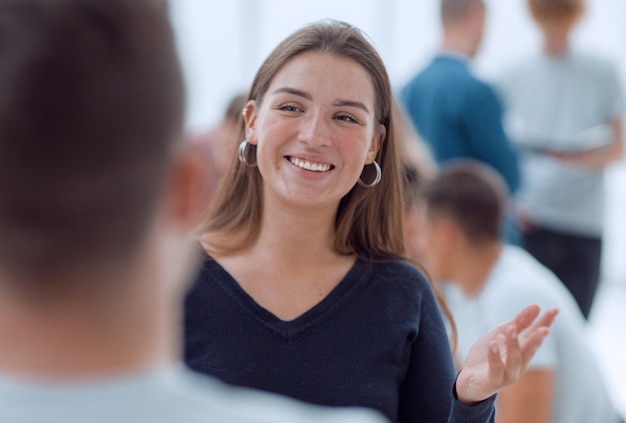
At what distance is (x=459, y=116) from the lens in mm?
3412

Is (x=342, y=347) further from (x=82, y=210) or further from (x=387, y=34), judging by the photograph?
(x=387, y=34)

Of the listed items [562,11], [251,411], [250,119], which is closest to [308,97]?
[250,119]

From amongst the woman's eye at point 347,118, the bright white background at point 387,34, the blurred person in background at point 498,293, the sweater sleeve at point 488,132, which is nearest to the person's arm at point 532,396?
the blurred person in background at point 498,293

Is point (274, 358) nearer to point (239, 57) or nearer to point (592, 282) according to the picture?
point (592, 282)

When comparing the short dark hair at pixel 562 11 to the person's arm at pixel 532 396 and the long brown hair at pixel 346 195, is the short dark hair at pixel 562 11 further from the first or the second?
the long brown hair at pixel 346 195

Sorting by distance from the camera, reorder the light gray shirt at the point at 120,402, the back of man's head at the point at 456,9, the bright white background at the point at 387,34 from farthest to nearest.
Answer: the bright white background at the point at 387,34
the back of man's head at the point at 456,9
the light gray shirt at the point at 120,402

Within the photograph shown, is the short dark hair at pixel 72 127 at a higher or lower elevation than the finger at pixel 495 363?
higher

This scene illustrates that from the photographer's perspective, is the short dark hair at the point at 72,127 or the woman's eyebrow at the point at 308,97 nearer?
the short dark hair at the point at 72,127

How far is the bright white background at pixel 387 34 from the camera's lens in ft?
21.0

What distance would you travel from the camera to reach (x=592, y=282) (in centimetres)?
390

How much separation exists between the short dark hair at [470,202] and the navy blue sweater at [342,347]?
0.98 meters

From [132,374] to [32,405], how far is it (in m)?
0.07

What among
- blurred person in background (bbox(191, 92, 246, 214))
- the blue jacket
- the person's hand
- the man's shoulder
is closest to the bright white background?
blurred person in background (bbox(191, 92, 246, 214))

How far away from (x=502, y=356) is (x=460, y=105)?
2059 millimetres
